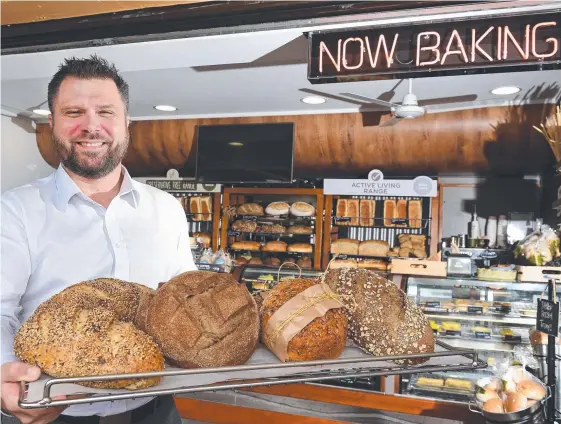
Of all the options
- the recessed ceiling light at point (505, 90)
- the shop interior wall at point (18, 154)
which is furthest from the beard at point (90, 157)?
the shop interior wall at point (18, 154)

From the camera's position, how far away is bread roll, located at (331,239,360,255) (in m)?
A: 5.37

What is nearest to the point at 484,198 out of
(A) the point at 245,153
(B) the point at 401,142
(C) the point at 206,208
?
(B) the point at 401,142

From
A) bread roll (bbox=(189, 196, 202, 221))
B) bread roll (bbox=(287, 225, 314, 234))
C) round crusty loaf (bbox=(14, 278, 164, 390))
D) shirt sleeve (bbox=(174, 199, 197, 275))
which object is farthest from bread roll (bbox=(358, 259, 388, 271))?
round crusty loaf (bbox=(14, 278, 164, 390))

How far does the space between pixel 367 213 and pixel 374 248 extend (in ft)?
1.34

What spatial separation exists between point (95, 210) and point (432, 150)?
3967 millimetres

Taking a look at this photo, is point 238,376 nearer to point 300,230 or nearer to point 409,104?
point 409,104

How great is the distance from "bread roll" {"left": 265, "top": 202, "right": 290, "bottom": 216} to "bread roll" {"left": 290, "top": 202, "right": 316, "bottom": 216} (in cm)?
9

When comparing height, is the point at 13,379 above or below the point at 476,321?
above

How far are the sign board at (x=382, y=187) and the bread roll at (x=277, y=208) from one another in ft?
1.86

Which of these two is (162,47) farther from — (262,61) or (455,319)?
(455,319)

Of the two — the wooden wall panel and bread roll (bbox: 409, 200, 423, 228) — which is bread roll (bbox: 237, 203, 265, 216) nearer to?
the wooden wall panel

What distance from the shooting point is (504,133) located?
4410 millimetres

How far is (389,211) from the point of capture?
17.7 ft

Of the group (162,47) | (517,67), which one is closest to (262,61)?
(162,47)
